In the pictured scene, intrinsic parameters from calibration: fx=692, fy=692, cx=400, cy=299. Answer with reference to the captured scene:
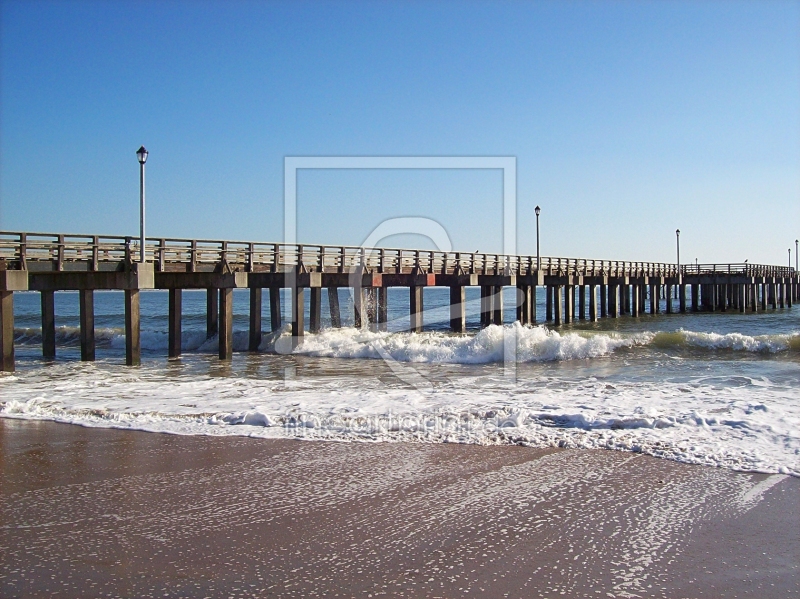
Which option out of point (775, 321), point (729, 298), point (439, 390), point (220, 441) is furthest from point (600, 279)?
point (220, 441)

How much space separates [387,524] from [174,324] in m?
17.4

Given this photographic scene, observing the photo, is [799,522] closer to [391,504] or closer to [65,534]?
[391,504]

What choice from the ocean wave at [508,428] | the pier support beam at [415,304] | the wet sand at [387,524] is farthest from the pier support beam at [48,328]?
the wet sand at [387,524]

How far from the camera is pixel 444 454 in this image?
777 cm

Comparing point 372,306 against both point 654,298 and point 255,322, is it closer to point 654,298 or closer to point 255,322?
point 255,322

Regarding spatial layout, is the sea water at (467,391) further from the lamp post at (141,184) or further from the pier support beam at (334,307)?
the pier support beam at (334,307)

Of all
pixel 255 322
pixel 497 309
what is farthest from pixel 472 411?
pixel 497 309

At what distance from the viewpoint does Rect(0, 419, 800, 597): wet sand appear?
4.47m

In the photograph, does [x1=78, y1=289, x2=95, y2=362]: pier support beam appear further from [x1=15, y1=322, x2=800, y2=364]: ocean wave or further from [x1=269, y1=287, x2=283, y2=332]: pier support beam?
[x1=269, y1=287, x2=283, y2=332]: pier support beam

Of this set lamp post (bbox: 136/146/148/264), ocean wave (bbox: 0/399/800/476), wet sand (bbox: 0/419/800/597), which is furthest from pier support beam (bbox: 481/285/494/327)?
wet sand (bbox: 0/419/800/597)

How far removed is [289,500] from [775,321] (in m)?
45.5

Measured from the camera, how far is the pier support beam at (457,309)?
2880 cm

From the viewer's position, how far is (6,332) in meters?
16.4

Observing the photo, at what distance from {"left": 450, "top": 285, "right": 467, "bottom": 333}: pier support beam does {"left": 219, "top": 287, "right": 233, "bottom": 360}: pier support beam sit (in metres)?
10.8
